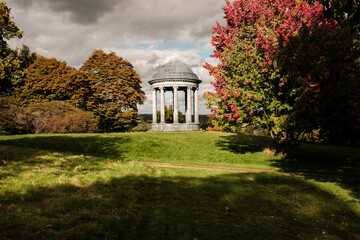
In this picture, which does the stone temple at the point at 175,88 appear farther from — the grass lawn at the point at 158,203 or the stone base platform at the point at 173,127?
the grass lawn at the point at 158,203

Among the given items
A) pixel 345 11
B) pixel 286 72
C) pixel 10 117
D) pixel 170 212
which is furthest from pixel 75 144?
pixel 345 11

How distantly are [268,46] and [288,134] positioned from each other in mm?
6740

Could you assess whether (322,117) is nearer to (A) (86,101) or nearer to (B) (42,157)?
(B) (42,157)

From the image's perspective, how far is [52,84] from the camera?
33344 mm

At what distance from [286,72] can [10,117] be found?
25509mm

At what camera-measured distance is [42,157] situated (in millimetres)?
10828

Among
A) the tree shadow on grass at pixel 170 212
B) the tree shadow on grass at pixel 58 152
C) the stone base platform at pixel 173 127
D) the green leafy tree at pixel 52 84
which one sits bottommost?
the tree shadow on grass at pixel 170 212

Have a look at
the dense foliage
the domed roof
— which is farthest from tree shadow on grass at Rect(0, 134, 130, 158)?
the domed roof

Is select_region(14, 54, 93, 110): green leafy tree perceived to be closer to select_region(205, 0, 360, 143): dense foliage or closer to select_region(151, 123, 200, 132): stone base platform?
select_region(151, 123, 200, 132): stone base platform

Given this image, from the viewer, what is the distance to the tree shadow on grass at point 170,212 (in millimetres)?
5102

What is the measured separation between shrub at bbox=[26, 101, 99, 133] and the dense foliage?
55.6ft

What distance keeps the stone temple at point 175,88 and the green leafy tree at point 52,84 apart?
10384 millimetres

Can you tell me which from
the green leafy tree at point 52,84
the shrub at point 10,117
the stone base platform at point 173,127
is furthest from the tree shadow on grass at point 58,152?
the green leafy tree at point 52,84

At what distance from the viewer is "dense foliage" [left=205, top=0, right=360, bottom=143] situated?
1451 cm
